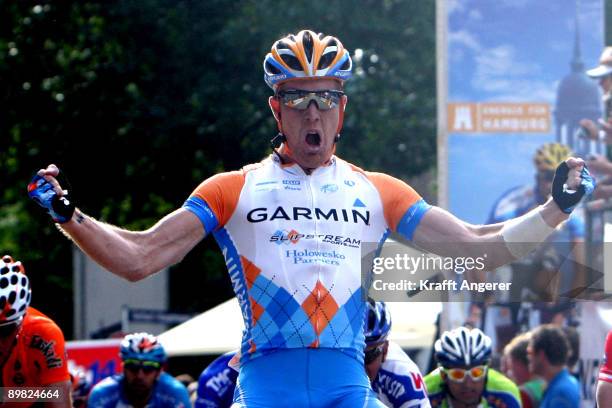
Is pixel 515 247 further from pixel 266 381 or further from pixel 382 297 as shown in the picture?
pixel 382 297

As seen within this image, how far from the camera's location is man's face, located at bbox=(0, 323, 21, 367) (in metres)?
7.47

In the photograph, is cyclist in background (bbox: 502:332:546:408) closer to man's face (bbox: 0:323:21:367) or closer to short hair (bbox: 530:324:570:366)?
short hair (bbox: 530:324:570:366)

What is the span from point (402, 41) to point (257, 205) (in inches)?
626

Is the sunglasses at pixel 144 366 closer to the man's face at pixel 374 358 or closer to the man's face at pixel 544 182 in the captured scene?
the man's face at pixel 544 182

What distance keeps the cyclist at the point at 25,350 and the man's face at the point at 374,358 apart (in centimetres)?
159

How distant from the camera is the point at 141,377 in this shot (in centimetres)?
1112

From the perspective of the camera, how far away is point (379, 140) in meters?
20.8

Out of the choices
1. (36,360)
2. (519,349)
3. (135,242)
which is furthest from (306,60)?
(519,349)

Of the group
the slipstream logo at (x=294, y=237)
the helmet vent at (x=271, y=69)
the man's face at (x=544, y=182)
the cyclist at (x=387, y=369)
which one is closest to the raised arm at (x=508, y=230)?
the slipstream logo at (x=294, y=237)

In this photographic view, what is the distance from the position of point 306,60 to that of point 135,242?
3.51 feet

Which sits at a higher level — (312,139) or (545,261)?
(312,139)

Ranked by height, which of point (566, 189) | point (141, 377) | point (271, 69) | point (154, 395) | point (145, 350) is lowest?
point (154, 395)

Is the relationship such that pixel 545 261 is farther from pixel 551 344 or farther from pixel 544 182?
pixel 551 344

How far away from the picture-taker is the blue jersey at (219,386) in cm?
824
